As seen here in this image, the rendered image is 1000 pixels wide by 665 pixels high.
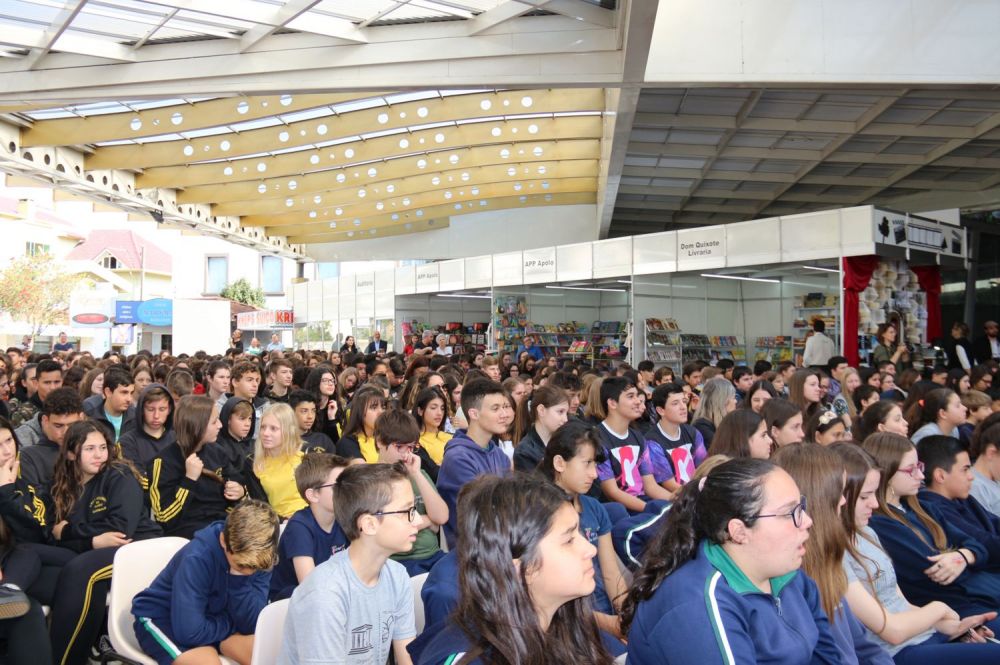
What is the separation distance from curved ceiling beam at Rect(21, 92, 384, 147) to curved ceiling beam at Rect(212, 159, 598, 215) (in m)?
5.55

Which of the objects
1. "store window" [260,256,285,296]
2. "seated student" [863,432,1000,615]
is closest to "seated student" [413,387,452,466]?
"seated student" [863,432,1000,615]

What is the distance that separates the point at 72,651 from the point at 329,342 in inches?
728

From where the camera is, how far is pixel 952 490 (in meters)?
3.67

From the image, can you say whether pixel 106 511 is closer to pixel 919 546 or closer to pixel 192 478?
pixel 192 478

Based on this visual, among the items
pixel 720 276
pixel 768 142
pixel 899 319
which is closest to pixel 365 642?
pixel 899 319

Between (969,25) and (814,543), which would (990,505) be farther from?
(969,25)

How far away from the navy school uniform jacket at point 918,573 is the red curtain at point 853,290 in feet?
24.1

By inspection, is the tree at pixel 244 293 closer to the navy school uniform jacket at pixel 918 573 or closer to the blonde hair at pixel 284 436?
the blonde hair at pixel 284 436

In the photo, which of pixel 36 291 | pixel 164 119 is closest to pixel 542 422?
pixel 164 119

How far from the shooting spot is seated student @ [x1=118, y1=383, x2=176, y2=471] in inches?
185

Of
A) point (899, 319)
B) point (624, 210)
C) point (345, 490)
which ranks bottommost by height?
point (345, 490)

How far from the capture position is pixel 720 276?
43.2 feet

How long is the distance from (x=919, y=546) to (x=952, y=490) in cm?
74

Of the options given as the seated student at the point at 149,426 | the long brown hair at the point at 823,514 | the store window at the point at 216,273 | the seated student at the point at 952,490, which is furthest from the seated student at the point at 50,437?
the store window at the point at 216,273
